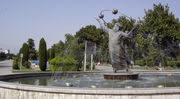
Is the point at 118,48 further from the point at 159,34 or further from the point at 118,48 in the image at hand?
the point at 159,34

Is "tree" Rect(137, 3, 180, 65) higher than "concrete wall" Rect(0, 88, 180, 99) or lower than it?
higher

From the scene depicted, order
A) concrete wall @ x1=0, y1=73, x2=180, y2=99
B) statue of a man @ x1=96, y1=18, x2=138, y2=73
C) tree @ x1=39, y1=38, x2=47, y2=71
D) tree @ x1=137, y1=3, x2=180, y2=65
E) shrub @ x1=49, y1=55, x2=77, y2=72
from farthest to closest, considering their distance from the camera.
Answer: tree @ x1=137, y1=3, x2=180, y2=65 < tree @ x1=39, y1=38, x2=47, y2=71 < shrub @ x1=49, y1=55, x2=77, y2=72 < statue of a man @ x1=96, y1=18, x2=138, y2=73 < concrete wall @ x1=0, y1=73, x2=180, y2=99

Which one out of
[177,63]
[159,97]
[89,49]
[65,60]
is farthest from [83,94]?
[177,63]

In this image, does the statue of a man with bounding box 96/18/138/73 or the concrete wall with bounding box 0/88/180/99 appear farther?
the statue of a man with bounding box 96/18/138/73

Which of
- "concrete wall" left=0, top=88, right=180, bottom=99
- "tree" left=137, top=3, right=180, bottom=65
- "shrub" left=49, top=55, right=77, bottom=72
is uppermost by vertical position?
"tree" left=137, top=3, right=180, bottom=65

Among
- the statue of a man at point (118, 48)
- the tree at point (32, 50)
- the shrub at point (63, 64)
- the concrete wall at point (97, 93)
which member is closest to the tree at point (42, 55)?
the shrub at point (63, 64)

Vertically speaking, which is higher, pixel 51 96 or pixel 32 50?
pixel 32 50

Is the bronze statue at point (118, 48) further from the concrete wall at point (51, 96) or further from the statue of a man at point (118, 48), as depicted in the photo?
the concrete wall at point (51, 96)

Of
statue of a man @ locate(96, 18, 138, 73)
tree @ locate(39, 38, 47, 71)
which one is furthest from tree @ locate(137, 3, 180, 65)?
statue of a man @ locate(96, 18, 138, 73)

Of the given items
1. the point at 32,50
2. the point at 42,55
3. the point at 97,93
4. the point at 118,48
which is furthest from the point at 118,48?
the point at 32,50

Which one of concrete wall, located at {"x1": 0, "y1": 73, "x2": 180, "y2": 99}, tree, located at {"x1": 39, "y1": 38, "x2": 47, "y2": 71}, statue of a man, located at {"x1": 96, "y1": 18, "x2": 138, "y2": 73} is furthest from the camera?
tree, located at {"x1": 39, "y1": 38, "x2": 47, "y2": 71}

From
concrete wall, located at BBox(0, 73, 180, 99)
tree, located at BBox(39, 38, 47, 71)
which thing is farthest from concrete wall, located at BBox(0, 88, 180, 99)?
tree, located at BBox(39, 38, 47, 71)

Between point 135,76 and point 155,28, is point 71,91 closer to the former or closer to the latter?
point 135,76

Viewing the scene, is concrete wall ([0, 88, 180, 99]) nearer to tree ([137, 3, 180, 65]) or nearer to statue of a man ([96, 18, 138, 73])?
statue of a man ([96, 18, 138, 73])
